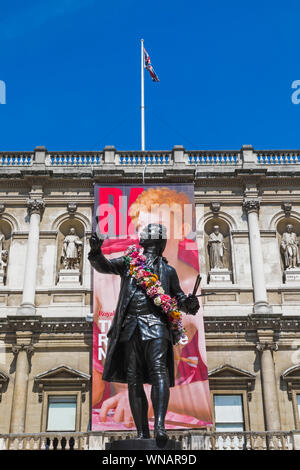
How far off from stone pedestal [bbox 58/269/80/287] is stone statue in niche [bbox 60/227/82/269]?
244 millimetres

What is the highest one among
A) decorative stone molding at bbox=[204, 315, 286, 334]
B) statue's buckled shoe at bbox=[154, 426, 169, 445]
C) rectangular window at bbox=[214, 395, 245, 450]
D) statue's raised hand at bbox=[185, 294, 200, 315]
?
decorative stone molding at bbox=[204, 315, 286, 334]

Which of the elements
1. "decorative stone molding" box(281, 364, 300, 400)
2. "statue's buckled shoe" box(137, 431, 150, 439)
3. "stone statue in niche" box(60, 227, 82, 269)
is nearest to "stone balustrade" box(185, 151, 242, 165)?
"stone statue in niche" box(60, 227, 82, 269)

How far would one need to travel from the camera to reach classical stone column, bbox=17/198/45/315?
1975cm

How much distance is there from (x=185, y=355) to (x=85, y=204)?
7.35 metres

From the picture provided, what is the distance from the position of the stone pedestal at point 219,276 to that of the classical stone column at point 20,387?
22.9 feet

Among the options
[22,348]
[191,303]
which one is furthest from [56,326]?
[191,303]

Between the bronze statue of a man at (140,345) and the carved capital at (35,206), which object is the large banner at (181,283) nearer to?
the carved capital at (35,206)

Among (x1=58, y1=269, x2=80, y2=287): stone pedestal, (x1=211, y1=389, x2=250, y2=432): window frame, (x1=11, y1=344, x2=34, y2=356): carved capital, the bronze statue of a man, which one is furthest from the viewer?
(x1=58, y1=269, x2=80, y2=287): stone pedestal

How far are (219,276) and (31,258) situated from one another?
7044 mm

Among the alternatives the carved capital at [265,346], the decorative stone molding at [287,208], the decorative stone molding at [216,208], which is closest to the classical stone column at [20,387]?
the carved capital at [265,346]

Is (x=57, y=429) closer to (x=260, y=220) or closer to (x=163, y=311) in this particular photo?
(x=260, y=220)

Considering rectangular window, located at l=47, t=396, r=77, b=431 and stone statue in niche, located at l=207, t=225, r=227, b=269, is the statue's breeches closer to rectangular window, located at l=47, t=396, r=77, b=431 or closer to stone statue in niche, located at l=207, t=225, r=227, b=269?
rectangular window, located at l=47, t=396, r=77, b=431

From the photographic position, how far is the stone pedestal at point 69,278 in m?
20.6

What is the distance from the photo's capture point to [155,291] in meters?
6.45
